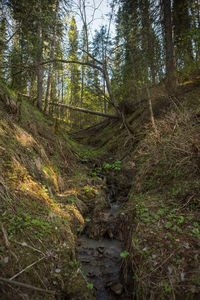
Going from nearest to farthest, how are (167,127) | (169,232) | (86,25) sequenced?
(169,232) < (167,127) < (86,25)

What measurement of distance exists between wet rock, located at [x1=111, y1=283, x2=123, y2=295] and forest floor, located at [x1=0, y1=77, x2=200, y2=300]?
0.01m

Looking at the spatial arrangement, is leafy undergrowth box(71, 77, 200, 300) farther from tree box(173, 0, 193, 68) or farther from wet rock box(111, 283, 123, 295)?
tree box(173, 0, 193, 68)

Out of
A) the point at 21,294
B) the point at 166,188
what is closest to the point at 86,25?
the point at 166,188

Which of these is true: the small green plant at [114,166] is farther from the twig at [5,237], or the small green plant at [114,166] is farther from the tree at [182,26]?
the tree at [182,26]

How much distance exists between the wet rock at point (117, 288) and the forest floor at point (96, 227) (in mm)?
13

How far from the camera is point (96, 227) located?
4492 mm

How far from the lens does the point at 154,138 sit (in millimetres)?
5512

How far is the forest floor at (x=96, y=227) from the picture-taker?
2.42 meters

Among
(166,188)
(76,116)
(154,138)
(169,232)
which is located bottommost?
(169,232)

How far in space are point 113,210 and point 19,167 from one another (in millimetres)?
3167

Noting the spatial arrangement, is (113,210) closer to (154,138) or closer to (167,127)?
(154,138)

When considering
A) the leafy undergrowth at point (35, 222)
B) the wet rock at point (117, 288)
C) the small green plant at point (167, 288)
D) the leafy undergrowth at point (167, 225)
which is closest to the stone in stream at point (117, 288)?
the wet rock at point (117, 288)

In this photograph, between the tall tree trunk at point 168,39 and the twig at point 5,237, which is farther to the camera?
the tall tree trunk at point 168,39

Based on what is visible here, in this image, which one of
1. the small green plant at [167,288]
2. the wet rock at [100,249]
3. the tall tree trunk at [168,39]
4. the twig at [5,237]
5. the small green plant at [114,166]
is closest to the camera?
the small green plant at [167,288]
